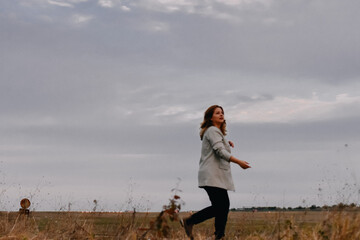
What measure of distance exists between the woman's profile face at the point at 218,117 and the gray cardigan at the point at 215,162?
194mm

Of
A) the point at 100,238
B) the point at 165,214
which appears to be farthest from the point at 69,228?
the point at 165,214

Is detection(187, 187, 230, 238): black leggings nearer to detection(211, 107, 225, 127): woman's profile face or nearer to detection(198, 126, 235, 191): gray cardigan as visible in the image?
detection(198, 126, 235, 191): gray cardigan

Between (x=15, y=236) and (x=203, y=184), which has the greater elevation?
(x=203, y=184)

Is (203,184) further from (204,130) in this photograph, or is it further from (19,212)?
(19,212)

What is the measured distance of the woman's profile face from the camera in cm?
695

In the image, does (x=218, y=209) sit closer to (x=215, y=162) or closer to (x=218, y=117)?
(x=215, y=162)

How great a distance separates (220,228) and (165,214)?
2694 mm

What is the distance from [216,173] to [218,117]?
859 mm

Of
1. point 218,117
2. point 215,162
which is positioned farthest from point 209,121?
point 215,162

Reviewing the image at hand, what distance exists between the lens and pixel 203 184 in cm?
665

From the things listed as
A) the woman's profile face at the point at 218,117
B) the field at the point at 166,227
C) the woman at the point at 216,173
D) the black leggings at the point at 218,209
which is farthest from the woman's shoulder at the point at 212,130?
the field at the point at 166,227

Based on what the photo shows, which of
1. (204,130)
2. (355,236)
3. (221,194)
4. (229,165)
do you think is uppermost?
(204,130)

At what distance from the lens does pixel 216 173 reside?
664cm

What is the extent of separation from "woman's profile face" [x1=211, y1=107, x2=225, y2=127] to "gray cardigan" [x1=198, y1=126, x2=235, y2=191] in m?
0.19
